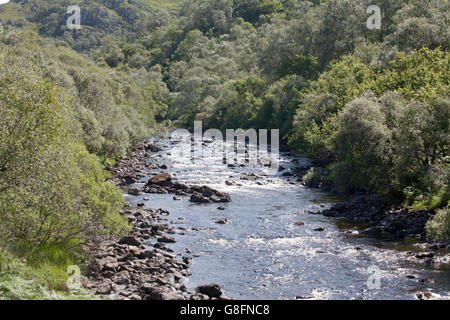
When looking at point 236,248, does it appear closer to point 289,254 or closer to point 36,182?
point 289,254

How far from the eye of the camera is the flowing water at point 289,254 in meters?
25.2

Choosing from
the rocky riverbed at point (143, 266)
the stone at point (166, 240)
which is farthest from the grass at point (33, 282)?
the stone at point (166, 240)

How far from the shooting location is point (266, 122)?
10144cm

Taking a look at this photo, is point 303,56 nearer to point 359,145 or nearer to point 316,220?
point 359,145

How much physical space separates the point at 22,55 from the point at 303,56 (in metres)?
57.7

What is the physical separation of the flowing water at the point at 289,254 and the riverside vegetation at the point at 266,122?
423cm

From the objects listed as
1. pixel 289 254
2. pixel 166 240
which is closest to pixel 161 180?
pixel 166 240

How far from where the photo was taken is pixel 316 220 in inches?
1558

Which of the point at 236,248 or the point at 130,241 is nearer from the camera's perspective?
the point at 130,241

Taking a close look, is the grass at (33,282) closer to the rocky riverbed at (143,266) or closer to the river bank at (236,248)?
the rocky riverbed at (143,266)

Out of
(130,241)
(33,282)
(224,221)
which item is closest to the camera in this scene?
Answer: (33,282)

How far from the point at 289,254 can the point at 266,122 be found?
7187cm

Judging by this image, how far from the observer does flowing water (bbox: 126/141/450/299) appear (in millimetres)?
25250

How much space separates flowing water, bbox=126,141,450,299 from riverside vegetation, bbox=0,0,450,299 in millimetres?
4232
